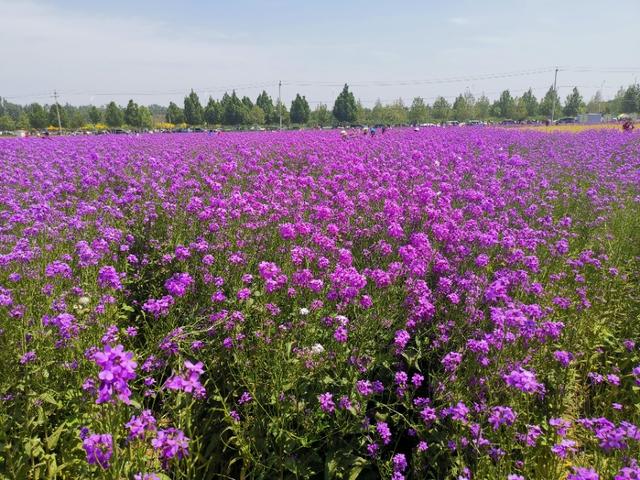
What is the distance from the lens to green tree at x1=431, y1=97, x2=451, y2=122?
89412 mm

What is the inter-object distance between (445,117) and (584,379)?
9279 centimetres

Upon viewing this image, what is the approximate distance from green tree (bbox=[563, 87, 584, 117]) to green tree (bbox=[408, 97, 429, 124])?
2751cm

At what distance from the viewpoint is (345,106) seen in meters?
81.2

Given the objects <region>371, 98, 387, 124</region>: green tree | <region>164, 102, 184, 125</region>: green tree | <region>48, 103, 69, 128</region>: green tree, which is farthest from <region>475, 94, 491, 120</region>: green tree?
<region>48, 103, 69, 128</region>: green tree

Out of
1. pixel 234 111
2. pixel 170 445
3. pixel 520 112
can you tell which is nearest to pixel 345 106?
pixel 234 111

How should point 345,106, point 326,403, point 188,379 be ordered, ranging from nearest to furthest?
1. point 188,379
2. point 326,403
3. point 345,106

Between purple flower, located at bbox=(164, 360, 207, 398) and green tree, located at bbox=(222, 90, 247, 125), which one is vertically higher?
green tree, located at bbox=(222, 90, 247, 125)

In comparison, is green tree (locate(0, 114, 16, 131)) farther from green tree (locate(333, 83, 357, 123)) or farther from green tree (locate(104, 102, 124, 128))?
green tree (locate(333, 83, 357, 123))

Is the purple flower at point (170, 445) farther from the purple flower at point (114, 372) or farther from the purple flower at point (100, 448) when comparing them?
the purple flower at point (114, 372)

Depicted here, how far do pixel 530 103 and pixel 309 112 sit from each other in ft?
155

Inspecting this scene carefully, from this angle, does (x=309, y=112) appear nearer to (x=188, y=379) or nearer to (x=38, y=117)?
(x=38, y=117)

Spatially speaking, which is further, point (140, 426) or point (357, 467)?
point (357, 467)

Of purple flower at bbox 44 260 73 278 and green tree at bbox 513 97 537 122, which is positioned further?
green tree at bbox 513 97 537 122

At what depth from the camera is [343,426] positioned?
2.98m
